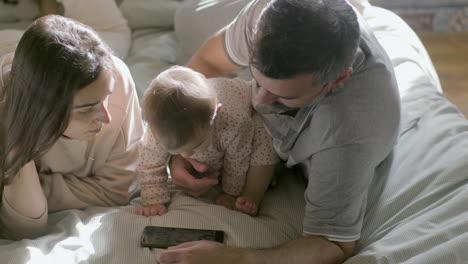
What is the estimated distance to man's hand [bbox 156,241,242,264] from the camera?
109 centimetres

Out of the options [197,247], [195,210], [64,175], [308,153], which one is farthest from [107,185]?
[308,153]

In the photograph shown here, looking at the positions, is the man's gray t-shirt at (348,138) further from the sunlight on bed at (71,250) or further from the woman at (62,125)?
the sunlight on bed at (71,250)

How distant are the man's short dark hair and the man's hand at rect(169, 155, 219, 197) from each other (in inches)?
17.4

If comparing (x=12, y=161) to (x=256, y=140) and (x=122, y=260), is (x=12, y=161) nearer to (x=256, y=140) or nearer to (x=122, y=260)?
(x=122, y=260)

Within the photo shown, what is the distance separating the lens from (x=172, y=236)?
1.21m

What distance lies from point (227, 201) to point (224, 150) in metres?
0.13

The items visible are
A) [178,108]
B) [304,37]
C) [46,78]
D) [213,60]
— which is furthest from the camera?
[213,60]

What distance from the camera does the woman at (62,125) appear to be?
102 cm

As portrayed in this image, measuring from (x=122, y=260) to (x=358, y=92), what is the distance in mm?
627

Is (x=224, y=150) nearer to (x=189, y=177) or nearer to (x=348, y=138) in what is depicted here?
(x=189, y=177)

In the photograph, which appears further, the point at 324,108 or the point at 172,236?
the point at 172,236

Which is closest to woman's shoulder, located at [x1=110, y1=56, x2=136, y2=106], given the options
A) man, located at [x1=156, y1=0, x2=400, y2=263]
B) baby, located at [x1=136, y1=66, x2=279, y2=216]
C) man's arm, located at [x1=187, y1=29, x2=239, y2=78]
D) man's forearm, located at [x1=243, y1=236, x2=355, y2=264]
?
baby, located at [x1=136, y1=66, x2=279, y2=216]

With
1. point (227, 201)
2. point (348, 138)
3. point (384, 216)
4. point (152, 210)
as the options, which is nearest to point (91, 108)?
point (152, 210)

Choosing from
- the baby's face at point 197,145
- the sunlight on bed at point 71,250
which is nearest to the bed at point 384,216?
the sunlight on bed at point 71,250
